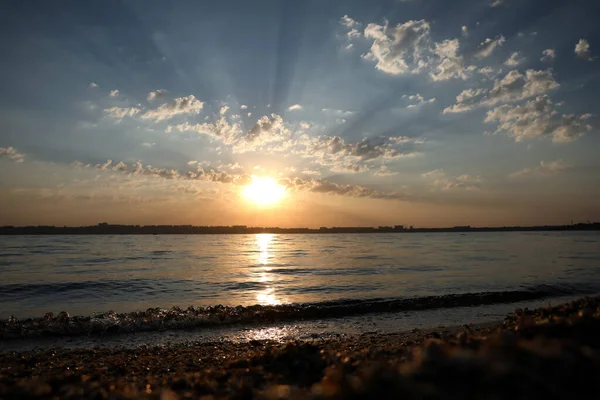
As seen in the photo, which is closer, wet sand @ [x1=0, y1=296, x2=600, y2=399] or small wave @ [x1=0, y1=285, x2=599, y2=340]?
wet sand @ [x1=0, y1=296, x2=600, y2=399]

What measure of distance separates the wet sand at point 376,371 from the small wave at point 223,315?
348cm

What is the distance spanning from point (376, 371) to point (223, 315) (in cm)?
1232

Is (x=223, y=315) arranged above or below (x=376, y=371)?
below

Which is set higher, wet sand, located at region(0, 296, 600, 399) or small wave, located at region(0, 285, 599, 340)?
wet sand, located at region(0, 296, 600, 399)

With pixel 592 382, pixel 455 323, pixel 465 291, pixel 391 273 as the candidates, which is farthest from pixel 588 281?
pixel 592 382

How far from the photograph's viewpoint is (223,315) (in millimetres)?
14102

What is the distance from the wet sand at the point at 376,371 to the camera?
2.46 m

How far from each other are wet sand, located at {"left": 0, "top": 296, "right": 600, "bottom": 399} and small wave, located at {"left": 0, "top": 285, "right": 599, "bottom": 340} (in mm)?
3476

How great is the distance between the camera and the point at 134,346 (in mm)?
10734

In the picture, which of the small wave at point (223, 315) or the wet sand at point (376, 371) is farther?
the small wave at point (223, 315)

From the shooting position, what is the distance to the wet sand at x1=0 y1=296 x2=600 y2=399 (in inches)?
96.8

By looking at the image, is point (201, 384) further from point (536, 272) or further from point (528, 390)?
point (536, 272)

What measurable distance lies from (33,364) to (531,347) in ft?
34.8

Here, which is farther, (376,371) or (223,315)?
(223,315)
